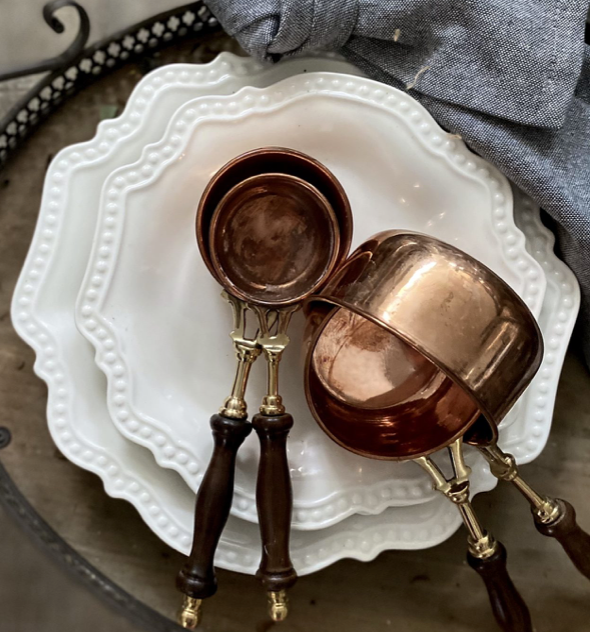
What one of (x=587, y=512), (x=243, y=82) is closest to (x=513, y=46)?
(x=243, y=82)

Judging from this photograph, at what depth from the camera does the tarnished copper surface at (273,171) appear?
0.45 m

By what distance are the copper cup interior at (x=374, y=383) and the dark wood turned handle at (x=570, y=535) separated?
116 mm

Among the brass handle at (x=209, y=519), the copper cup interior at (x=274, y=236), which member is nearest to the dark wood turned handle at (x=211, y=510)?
the brass handle at (x=209, y=519)

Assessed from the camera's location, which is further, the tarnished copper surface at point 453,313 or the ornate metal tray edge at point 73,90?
the ornate metal tray edge at point 73,90

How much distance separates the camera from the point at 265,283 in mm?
481

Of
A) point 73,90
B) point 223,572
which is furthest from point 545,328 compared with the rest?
point 73,90

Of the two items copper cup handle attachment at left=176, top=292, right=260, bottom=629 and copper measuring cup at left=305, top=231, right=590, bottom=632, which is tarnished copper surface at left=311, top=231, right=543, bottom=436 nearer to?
copper measuring cup at left=305, top=231, right=590, bottom=632

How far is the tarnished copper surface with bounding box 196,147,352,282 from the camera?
452mm

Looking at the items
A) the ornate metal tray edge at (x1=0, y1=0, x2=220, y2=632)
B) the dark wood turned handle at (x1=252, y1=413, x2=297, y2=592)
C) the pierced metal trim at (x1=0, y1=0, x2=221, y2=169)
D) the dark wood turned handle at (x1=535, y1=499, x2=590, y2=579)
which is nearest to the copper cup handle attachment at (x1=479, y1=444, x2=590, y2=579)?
the dark wood turned handle at (x1=535, y1=499, x2=590, y2=579)

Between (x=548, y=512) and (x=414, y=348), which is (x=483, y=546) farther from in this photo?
(x=414, y=348)

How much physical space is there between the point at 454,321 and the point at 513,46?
0.23m

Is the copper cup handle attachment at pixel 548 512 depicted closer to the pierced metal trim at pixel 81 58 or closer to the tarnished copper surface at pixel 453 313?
the tarnished copper surface at pixel 453 313

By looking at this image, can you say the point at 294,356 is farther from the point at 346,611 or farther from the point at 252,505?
the point at 346,611

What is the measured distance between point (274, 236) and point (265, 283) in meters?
0.04
